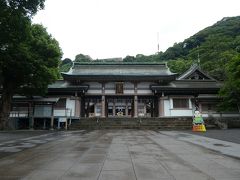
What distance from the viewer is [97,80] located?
35.7 meters

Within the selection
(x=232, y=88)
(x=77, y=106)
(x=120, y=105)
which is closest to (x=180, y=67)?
(x=120, y=105)

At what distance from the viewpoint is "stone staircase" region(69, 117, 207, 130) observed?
93.4ft

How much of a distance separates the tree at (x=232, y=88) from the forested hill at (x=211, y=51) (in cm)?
248

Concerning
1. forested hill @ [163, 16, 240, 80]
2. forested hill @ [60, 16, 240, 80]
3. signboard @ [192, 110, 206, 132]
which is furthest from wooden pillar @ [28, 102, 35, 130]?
forested hill @ [60, 16, 240, 80]

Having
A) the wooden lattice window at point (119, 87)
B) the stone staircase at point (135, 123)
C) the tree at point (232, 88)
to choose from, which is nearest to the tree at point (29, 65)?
the stone staircase at point (135, 123)

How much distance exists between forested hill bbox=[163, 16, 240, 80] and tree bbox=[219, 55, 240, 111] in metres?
2.48

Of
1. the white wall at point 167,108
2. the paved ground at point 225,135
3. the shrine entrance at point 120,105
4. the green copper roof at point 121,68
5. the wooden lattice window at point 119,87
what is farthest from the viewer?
the green copper roof at point 121,68

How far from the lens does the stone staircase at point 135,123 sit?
28.5 metres

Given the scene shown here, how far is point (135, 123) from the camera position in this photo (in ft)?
96.9

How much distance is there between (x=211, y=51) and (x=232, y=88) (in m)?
42.1

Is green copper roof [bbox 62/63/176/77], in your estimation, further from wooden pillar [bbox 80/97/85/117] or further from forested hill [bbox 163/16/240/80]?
forested hill [bbox 163/16/240/80]

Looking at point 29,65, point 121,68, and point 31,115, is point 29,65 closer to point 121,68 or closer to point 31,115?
point 31,115

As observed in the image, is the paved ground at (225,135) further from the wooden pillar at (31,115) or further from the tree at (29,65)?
the wooden pillar at (31,115)

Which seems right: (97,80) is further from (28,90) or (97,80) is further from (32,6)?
(32,6)
